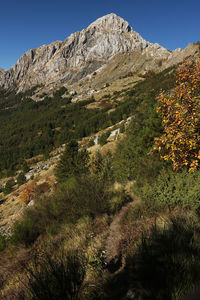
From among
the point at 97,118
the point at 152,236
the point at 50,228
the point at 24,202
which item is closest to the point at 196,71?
the point at 152,236

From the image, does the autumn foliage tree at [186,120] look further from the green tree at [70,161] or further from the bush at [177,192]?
the green tree at [70,161]

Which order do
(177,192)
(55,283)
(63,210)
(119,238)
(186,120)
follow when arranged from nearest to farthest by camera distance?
(55,283), (119,238), (186,120), (177,192), (63,210)

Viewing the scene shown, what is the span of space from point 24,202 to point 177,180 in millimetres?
38202

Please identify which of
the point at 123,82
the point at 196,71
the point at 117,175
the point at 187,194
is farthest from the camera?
the point at 123,82

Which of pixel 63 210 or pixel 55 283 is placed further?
pixel 63 210

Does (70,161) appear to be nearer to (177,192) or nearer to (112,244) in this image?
(177,192)

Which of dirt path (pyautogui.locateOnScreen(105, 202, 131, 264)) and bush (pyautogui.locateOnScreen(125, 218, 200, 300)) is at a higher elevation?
bush (pyautogui.locateOnScreen(125, 218, 200, 300))

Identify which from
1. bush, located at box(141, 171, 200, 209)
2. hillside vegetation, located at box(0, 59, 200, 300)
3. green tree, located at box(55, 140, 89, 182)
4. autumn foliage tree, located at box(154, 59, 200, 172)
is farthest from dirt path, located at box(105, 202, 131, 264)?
green tree, located at box(55, 140, 89, 182)

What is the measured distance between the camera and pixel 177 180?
587 cm

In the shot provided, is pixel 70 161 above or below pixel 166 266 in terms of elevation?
below

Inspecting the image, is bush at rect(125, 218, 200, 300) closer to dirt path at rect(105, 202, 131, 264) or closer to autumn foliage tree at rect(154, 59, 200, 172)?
dirt path at rect(105, 202, 131, 264)

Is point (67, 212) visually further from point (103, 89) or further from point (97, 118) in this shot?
point (103, 89)

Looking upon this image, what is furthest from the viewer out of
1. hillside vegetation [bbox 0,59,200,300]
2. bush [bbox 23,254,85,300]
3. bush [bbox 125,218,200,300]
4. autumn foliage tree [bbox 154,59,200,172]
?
autumn foliage tree [bbox 154,59,200,172]

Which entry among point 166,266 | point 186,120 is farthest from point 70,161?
point 166,266
